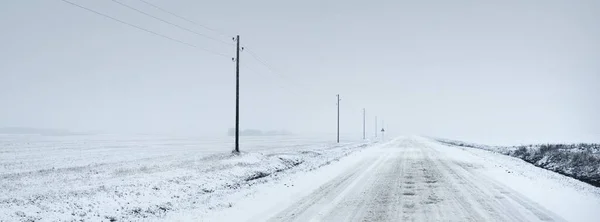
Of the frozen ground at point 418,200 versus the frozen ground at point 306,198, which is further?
the frozen ground at point 306,198

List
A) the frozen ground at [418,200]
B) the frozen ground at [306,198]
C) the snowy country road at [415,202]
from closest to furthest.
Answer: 1. the snowy country road at [415,202]
2. the frozen ground at [418,200]
3. the frozen ground at [306,198]

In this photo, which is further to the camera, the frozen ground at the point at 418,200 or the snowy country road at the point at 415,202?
the frozen ground at the point at 418,200

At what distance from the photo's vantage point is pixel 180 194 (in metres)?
15.0

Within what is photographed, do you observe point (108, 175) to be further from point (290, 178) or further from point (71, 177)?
point (290, 178)

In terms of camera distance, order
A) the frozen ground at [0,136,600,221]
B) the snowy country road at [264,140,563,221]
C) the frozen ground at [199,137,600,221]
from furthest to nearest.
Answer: the frozen ground at [0,136,600,221] → the frozen ground at [199,137,600,221] → the snowy country road at [264,140,563,221]

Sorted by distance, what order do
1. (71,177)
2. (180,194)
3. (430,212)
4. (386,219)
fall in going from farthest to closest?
1. (71,177)
2. (180,194)
3. (430,212)
4. (386,219)

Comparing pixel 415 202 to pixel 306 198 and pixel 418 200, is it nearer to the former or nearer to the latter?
pixel 418 200

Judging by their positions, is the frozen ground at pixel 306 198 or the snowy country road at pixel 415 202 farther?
the frozen ground at pixel 306 198

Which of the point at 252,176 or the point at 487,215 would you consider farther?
the point at 252,176

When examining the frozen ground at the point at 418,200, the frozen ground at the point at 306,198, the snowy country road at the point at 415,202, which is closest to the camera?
the snowy country road at the point at 415,202

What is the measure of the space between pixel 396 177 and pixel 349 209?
8074 millimetres

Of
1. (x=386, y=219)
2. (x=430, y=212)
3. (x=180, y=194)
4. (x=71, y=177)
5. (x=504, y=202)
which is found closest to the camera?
(x=386, y=219)

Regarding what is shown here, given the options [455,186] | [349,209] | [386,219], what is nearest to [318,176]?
[455,186]

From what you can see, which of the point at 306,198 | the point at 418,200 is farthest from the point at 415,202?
the point at 306,198
